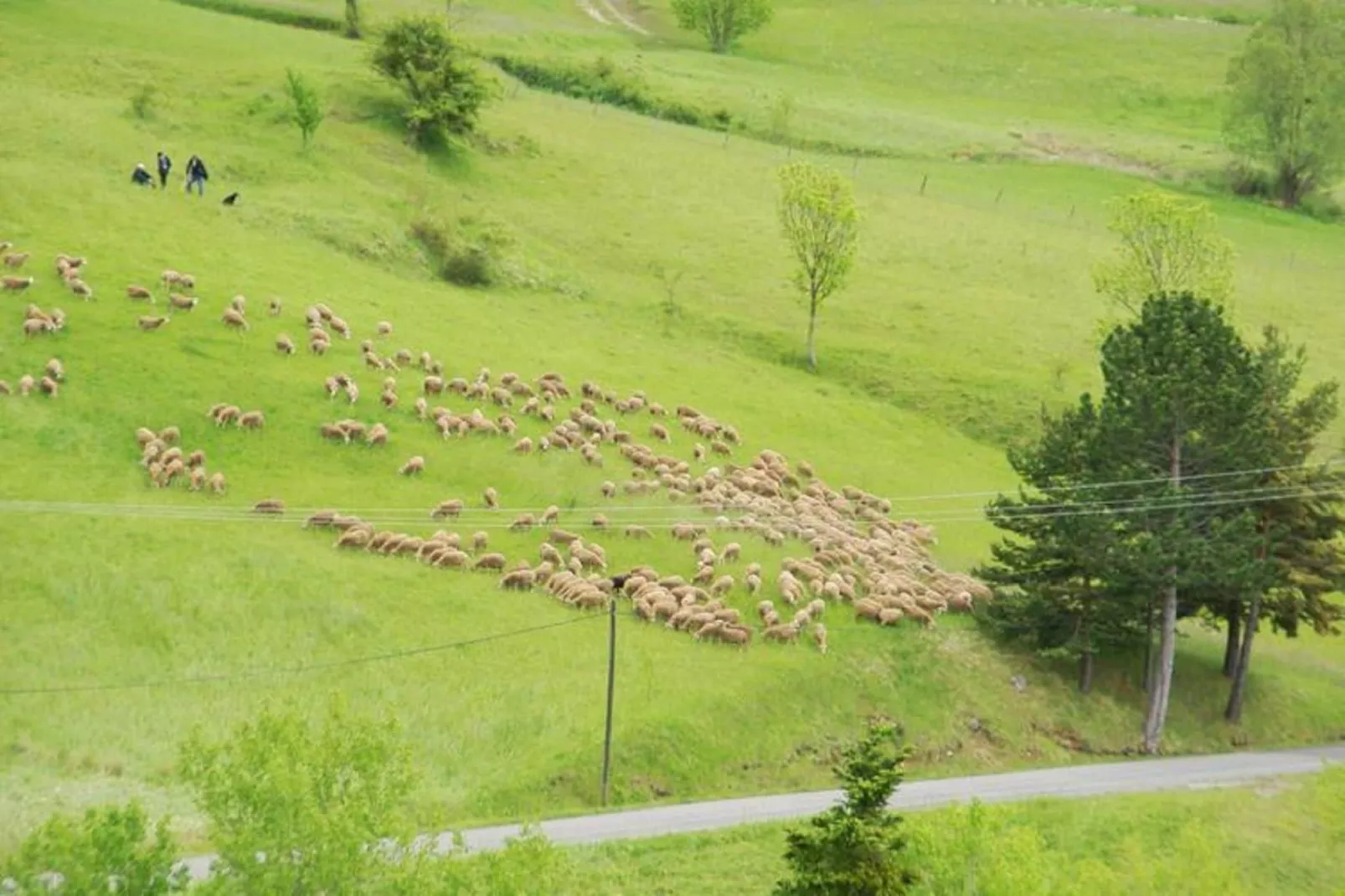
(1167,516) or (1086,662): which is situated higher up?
(1167,516)

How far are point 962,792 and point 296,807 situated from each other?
920 inches

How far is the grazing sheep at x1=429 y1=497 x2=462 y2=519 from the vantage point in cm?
4981

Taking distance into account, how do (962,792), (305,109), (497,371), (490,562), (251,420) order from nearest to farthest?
(962,792) < (490,562) < (251,420) < (497,371) < (305,109)

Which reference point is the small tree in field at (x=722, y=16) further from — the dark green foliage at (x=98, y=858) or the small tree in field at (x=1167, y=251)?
the dark green foliage at (x=98, y=858)

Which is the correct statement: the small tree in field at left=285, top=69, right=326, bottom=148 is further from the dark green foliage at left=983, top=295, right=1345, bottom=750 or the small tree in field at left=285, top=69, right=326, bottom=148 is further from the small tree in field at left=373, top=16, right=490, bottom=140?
the dark green foliage at left=983, top=295, right=1345, bottom=750

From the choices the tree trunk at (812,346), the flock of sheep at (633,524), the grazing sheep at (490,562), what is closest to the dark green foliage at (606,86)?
the tree trunk at (812,346)

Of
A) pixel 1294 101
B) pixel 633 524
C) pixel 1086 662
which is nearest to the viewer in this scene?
pixel 633 524

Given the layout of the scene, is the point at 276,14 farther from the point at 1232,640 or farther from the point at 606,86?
the point at 1232,640

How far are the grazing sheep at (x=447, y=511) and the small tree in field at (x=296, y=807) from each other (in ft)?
A: 77.3

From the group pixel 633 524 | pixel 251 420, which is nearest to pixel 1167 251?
pixel 633 524

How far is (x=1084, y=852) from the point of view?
4022cm

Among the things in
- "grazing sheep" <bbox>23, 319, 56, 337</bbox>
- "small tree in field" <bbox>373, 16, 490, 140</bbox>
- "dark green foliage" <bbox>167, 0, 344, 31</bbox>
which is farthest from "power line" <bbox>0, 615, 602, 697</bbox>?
"dark green foliage" <bbox>167, 0, 344, 31</bbox>

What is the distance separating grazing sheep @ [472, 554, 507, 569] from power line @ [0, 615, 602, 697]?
341 centimetres

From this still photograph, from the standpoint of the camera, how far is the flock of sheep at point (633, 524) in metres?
47.7
